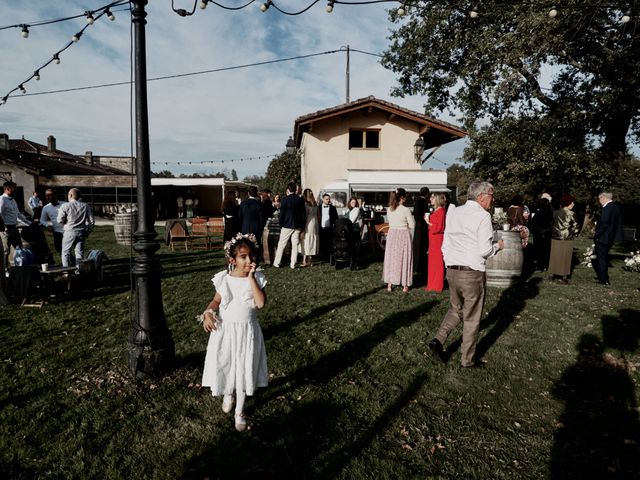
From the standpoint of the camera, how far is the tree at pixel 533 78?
12.5 meters

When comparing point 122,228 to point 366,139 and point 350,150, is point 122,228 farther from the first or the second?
point 366,139

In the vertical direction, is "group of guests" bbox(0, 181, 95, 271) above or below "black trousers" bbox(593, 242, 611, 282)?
above

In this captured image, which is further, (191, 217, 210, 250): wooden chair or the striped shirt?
(191, 217, 210, 250): wooden chair

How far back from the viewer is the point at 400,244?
277 inches

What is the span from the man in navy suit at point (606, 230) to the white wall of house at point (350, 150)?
1047cm

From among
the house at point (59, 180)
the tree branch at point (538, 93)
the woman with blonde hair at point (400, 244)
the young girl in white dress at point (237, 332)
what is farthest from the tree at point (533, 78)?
the house at point (59, 180)

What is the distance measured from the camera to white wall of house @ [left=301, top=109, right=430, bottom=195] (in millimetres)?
17719

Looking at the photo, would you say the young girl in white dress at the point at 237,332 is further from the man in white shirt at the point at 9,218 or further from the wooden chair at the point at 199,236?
the wooden chair at the point at 199,236

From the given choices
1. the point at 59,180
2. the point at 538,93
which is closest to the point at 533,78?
the point at 538,93

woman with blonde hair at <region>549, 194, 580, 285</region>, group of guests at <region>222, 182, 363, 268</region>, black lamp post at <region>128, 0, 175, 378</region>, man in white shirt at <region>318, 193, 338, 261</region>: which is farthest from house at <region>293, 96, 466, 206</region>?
black lamp post at <region>128, 0, 175, 378</region>

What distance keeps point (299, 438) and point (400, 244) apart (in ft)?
15.2

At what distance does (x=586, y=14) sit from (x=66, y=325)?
14.2 meters

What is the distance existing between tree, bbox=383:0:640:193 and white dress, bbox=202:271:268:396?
11730 millimetres

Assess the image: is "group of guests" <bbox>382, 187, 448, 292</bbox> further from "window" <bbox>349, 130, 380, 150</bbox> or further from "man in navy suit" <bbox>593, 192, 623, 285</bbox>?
"window" <bbox>349, 130, 380, 150</bbox>
